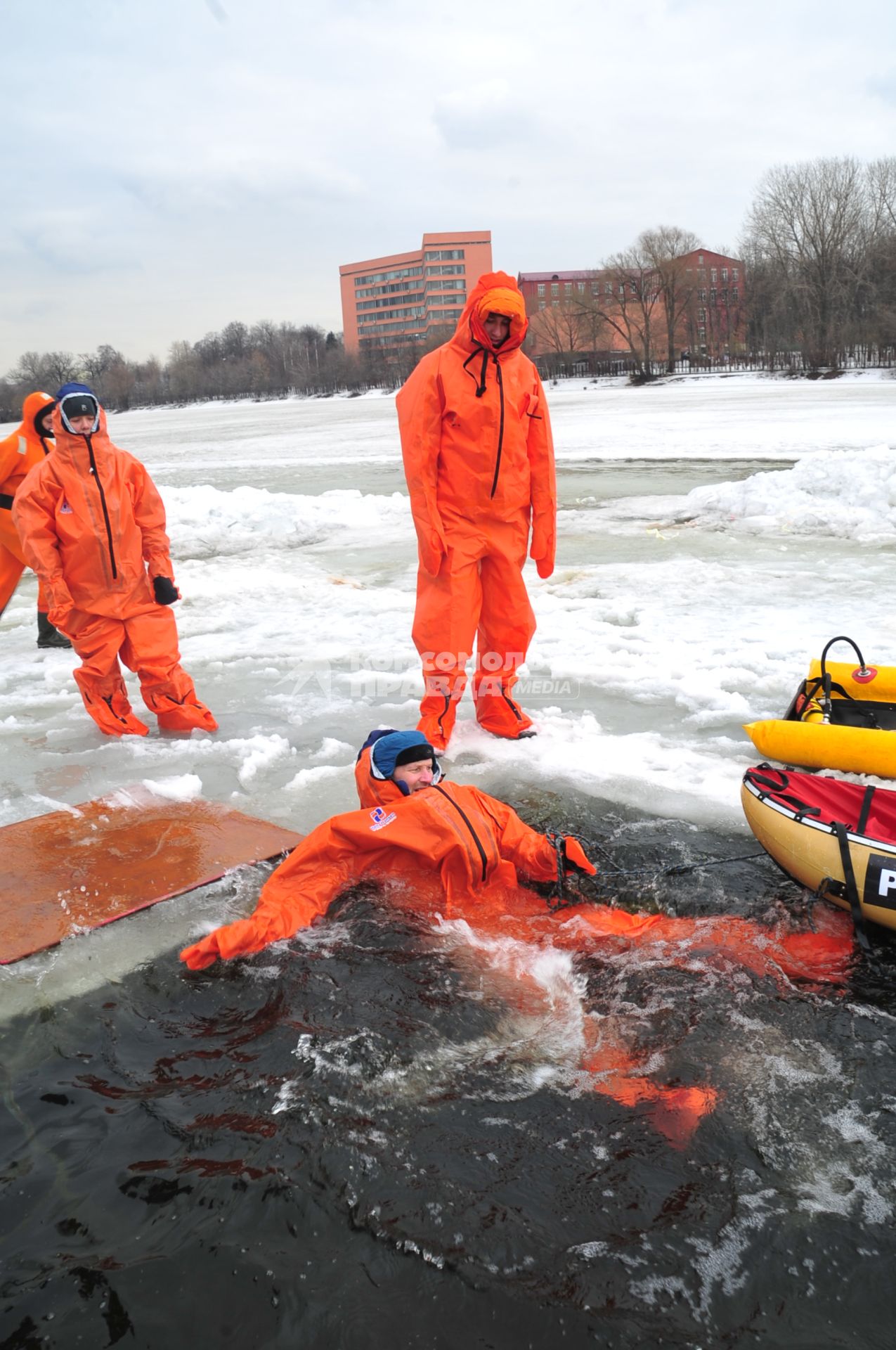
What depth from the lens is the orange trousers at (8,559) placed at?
5.50 metres

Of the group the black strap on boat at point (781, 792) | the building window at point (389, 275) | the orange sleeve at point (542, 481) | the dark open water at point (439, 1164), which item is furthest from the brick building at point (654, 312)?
the dark open water at point (439, 1164)

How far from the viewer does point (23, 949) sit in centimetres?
283

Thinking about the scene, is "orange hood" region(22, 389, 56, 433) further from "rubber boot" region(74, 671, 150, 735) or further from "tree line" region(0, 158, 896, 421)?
"tree line" region(0, 158, 896, 421)

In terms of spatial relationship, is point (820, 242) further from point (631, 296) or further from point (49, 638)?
point (49, 638)

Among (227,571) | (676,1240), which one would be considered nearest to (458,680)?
(676,1240)

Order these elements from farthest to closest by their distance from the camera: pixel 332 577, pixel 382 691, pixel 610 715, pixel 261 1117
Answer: pixel 332 577, pixel 382 691, pixel 610 715, pixel 261 1117

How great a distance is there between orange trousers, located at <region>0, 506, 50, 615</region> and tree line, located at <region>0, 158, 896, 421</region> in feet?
127

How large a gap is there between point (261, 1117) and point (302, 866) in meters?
0.87

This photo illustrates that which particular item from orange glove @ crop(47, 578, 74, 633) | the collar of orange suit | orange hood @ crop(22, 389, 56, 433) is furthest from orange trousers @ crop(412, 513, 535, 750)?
orange hood @ crop(22, 389, 56, 433)

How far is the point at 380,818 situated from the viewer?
2.90 meters

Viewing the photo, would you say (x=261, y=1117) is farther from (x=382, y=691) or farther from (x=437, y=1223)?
(x=382, y=691)

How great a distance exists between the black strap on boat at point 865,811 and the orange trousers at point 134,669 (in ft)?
9.68

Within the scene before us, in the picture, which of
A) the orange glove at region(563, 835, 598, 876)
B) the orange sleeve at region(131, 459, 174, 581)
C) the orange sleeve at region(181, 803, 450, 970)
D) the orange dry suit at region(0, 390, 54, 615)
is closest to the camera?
the orange sleeve at region(181, 803, 450, 970)

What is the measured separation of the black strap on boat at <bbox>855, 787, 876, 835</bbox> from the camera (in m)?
2.86
